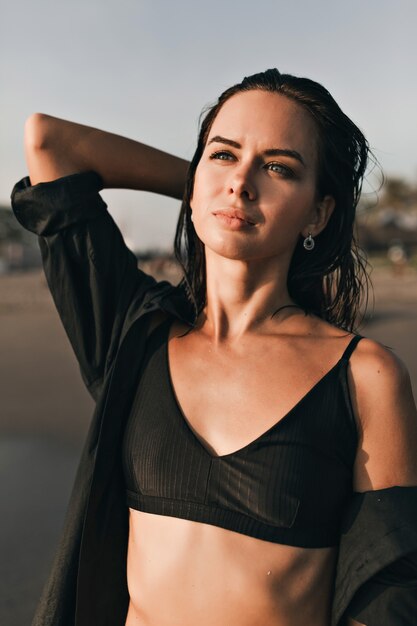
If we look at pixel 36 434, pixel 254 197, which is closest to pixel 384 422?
pixel 254 197

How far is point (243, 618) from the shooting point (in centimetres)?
168

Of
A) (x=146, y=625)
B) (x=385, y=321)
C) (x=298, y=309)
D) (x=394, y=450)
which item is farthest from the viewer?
(x=385, y=321)

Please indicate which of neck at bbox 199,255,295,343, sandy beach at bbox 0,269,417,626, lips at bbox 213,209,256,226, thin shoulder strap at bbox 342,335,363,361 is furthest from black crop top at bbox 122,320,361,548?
sandy beach at bbox 0,269,417,626

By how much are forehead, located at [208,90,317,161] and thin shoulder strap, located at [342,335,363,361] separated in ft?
1.51

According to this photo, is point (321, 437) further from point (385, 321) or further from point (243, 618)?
point (385, 321)

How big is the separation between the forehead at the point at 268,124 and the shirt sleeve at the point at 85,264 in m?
0.38

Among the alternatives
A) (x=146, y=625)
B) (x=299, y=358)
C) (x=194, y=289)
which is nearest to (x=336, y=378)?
(x=299, y=358)

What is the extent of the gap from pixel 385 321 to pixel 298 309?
12.2 meters

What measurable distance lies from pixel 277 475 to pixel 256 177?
70 centimetres

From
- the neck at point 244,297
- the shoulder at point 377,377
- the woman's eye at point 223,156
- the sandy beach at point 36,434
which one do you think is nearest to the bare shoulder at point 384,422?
the shoulder at point 377,377

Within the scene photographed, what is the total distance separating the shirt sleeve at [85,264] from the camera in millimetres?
1988

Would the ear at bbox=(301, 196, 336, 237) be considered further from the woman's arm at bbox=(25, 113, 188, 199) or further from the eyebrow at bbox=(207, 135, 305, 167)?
the woman's arm at bbox=(25, 113, 188, 199)

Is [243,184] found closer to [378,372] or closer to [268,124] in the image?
[268,124]

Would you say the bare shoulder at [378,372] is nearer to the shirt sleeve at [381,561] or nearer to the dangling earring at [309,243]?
the shirt sleeve at [381,561]
